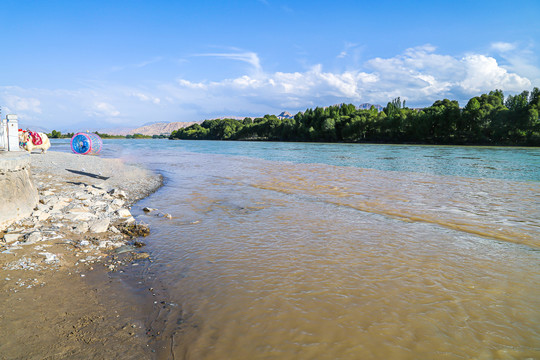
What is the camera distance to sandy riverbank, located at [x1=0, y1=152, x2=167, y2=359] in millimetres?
3322

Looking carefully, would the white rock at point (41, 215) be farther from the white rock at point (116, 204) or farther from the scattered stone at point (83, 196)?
the scattered stone at point (83, 196)

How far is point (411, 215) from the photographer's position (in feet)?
31.4

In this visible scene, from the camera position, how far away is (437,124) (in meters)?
85.2

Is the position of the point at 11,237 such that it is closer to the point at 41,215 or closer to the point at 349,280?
the point at 41,215

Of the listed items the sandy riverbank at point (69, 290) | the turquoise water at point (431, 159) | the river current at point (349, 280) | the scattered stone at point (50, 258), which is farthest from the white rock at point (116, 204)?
the turquoise water at point (431, 159)

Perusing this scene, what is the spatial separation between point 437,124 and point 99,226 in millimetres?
95337

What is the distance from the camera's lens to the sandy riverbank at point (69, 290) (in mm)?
3322

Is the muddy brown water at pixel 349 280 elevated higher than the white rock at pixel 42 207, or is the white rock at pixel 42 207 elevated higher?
the white rock at pixel 42 207

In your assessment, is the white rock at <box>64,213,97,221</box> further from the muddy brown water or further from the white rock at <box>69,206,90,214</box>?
the muddy brown water

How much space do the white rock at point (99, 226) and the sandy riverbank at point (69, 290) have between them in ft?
0.07

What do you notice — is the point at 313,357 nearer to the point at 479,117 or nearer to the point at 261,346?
the point at 261,346

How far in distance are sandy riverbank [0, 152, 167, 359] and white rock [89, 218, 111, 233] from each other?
21 millimetres

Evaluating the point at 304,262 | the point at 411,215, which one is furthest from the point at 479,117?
the point at 304,262

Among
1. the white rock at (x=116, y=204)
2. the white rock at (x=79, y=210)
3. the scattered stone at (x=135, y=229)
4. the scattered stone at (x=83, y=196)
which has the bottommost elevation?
the scattered stone at (x=135, y=229)
